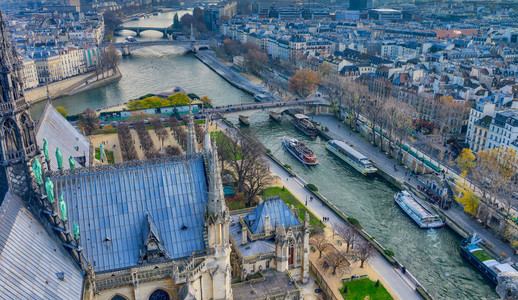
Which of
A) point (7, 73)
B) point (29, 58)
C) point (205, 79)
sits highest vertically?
point (7, 73)

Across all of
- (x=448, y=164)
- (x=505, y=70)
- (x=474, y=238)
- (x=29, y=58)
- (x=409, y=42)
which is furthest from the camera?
(x=409, y=42)

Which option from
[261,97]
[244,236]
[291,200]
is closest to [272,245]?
[244,236]

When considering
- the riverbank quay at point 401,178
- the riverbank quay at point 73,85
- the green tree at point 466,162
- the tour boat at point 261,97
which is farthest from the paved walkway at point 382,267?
the riverbank quay at point 73,85

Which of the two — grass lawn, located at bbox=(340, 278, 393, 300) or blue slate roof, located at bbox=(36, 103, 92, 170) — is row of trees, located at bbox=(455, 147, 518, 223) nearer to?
grass lawn, located at bbox=(340, 278, 393, 300)

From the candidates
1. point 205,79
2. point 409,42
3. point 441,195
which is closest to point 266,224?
point 441,195

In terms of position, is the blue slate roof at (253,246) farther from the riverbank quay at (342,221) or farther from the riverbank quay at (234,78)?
the riverbank quay at (234,78)

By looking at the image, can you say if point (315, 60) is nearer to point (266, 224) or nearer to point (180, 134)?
point (180, 134)
